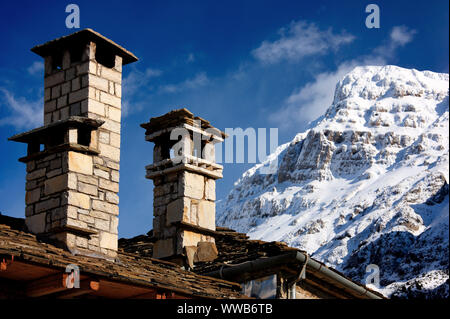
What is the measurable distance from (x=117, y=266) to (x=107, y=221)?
2.52ft

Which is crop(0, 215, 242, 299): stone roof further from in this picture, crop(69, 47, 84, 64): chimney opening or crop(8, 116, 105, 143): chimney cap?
crop(69, 47, 84, 64): chimney opening

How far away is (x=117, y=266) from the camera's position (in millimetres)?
9508

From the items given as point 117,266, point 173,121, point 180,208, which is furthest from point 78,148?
point 173,121

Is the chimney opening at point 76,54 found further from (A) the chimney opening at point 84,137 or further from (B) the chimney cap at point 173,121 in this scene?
(B) the chimney cap at point 173,121

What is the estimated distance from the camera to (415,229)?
519ft

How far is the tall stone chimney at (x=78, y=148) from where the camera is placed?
31.6ft

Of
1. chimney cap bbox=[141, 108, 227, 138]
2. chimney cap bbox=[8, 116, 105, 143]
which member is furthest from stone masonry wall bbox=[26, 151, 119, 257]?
chimney cap bbox=[141, 108, 227, 138]

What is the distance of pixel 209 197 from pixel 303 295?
247 centimetres

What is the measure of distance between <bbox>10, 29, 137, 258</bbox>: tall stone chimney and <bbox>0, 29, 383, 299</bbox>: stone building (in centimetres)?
1

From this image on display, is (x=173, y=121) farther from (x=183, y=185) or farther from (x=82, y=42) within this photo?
(x=82, y=42)

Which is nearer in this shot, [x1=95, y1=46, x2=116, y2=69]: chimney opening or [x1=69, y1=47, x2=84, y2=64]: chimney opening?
[x1=69, y1=47, x2=84, y2=64]: chimney opening

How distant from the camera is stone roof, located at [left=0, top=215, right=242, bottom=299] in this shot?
26.7ft

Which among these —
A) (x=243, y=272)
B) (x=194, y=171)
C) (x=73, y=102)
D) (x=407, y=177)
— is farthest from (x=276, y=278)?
(x=407, y=177)
